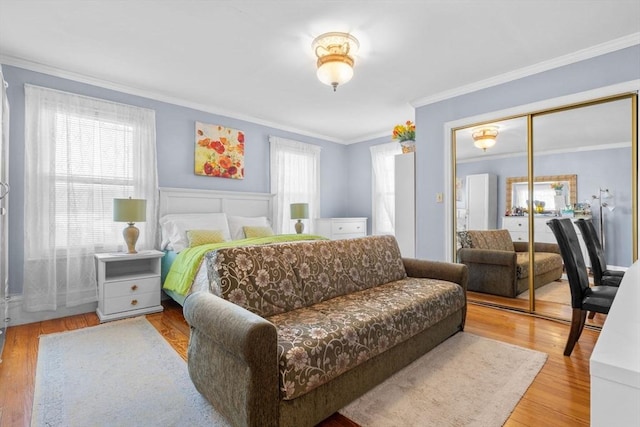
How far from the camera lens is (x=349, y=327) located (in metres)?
1.63

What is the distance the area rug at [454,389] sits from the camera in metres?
Answer: 1.59

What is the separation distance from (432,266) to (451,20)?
198cm

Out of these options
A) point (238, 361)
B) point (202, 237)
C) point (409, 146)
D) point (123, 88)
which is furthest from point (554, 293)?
point (123, 88)

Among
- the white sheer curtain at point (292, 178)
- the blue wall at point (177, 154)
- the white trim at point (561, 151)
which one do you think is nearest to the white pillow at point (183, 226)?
the blue wall at point (177, 154)

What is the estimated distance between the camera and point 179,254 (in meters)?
3.36

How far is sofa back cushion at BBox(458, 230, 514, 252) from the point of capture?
3.42 meters

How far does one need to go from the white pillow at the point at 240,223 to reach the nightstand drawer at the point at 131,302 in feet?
3.89

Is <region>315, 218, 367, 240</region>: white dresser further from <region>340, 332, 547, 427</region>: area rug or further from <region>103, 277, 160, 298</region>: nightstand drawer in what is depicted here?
<region>340, 332, 547, 427</region>: area rug

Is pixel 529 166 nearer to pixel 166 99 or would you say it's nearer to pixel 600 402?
pixel 600 402

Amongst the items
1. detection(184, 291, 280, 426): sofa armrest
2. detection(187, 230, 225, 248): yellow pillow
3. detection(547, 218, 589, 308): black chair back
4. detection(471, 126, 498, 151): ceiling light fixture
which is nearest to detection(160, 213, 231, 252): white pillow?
detection(187, 230, 225, 248): yellow pillow

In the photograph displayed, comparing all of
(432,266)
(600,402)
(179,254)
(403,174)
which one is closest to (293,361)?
(600,402)

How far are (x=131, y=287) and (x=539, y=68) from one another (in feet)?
15.2

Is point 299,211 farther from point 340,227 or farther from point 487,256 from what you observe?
point 487,256

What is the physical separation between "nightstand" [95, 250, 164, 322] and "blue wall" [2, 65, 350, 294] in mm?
759
